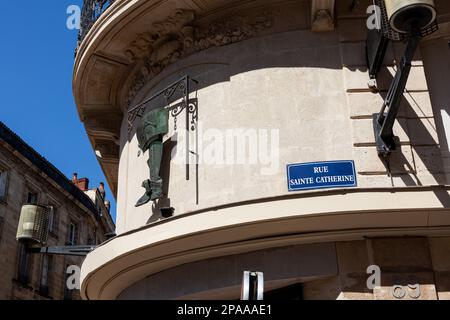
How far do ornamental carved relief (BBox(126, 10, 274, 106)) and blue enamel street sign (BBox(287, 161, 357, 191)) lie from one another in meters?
2.41

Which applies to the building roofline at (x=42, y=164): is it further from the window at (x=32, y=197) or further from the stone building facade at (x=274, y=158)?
the stone building facade at (x=274, y=158)

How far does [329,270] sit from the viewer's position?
746 cm

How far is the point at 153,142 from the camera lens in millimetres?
9281

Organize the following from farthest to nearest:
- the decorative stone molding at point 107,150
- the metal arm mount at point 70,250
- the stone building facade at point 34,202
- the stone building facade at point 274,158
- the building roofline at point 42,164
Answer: the building roofline at point 42,164 → the stone building facade at point 34,202 → the decorative stone molding at point 107,150 → the metal arm mount at point 70,250 → the stone building facade at point 274,158

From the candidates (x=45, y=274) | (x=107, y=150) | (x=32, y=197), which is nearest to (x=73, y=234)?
(x=45, y=274)

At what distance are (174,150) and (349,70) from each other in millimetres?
2785

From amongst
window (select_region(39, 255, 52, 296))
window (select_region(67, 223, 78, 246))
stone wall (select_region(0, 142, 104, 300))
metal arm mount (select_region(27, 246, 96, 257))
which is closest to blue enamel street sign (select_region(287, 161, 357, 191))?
metal arm mount (select_region(27, 246, 96, 257))

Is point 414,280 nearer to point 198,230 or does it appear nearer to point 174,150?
point 198,230

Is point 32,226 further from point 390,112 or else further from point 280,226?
point 390,112

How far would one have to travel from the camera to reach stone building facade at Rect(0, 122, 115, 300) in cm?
2605

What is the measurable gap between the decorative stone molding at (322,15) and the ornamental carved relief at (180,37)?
701 millimetres

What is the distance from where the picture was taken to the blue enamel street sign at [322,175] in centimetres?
778

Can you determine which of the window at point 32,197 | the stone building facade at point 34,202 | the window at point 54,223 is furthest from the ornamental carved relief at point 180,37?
the window at point 54,223
